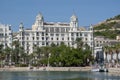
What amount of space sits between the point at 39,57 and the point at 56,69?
2433cm

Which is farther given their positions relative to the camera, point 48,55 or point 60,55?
point 48,55

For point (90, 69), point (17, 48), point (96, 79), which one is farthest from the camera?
point (17, 48)

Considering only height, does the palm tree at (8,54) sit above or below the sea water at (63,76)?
above

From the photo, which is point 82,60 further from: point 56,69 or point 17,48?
point 17,48

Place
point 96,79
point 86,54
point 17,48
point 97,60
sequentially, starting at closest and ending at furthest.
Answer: point 96,79 < point 86,54 < point 17,48 < point 97,60

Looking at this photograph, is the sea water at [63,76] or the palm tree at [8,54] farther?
the palm tree at [8,54]

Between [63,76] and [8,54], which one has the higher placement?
[8,54]

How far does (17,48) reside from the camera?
180000 mm

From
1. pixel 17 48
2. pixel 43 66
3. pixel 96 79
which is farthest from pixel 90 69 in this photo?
pixel 96 79

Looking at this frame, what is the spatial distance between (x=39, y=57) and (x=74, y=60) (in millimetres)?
23133

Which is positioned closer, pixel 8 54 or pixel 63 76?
pixel 63 76

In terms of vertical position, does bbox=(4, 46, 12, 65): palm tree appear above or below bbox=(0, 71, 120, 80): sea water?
above

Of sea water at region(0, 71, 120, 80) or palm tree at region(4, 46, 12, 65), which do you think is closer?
sea water at region(0, 71, 120, 80)

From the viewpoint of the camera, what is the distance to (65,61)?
16188 cm
